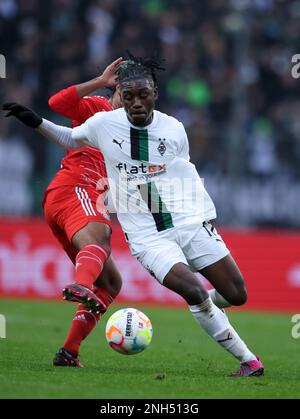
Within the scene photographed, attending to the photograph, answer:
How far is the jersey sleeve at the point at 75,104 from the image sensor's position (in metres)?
8.23

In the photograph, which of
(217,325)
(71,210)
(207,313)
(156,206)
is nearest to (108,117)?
(156,206)

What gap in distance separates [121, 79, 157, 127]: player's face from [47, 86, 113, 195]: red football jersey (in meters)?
0.90

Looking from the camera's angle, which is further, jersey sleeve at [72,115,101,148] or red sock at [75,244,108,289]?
jersey sleeve at [72,115,101,148]

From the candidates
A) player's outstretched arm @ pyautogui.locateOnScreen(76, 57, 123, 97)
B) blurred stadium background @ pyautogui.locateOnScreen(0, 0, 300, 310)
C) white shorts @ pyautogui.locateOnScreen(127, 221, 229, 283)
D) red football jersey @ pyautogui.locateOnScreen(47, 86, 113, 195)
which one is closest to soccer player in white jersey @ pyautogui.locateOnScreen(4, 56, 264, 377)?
white shorts @ pyautogui.locateOnScreen(127, 221, 229, 283)

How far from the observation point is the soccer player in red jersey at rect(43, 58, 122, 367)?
785 centimetres

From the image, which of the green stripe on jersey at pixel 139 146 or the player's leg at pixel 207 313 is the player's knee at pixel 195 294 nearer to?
the player's leg at pixel 207 313

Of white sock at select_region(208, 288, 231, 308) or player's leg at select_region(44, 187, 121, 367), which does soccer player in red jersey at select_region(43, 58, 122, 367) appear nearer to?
player's leg at select_region(44, 187, 121, 367)

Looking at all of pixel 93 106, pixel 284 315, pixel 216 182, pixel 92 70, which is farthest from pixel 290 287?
pixel 93 106

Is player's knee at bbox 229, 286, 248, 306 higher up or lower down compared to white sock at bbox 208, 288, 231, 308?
higher up

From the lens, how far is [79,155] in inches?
330

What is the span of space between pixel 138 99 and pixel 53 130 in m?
0.76

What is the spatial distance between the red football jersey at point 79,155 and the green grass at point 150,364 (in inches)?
62.8

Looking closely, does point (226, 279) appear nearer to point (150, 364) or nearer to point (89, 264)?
point (89, 264)

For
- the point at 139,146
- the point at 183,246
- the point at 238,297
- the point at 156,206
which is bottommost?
the point at 238,297
